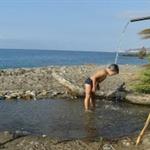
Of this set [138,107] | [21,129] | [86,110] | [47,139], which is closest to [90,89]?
[86,110]

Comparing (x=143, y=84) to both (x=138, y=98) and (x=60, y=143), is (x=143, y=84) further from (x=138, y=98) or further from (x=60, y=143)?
(x=60, y=143)

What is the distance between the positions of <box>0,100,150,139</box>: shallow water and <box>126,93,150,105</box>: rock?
0.20m

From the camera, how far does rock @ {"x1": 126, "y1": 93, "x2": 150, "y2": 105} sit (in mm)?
16406

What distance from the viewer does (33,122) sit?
13484 millimetres

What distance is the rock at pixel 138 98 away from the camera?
16.4m

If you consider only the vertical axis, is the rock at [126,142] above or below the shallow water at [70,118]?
above

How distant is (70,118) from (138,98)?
11.0 feet

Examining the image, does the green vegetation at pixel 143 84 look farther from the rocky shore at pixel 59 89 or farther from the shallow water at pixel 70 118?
the shallow water at pixel 70 118

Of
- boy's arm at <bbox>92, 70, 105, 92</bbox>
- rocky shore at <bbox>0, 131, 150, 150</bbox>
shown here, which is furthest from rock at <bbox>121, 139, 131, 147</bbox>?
boy's arm at <bbox>92, 70, 105, 92</bbox>

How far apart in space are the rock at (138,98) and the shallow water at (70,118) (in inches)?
7.9

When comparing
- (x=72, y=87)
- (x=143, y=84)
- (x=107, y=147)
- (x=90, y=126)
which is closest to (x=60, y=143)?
(x=107, y=147)

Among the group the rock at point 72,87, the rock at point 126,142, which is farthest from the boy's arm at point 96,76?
the rock at point 126,142

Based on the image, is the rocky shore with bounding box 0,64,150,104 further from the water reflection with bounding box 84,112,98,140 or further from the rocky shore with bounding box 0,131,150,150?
the rocky shore with bounding box 0,131,150,150

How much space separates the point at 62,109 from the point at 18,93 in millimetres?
3295
